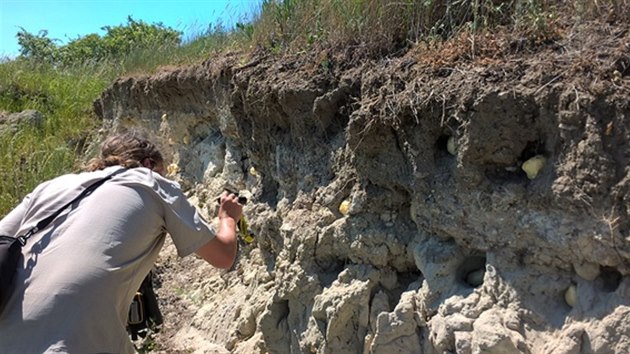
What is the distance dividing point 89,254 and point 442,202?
1.69 m

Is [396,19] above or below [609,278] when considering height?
above

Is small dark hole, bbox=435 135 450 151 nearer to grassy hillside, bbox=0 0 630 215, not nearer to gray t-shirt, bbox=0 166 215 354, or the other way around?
grassy hillside, bbox=0 0 630 215

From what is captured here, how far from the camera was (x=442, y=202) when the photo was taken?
3.08 m

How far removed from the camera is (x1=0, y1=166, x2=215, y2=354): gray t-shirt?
7.62ft

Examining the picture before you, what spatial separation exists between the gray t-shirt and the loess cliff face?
118cm

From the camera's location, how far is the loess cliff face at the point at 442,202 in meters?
2.52

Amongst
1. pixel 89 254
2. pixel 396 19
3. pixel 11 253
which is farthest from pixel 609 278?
pixel 11 253

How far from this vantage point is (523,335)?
2666 millimetres

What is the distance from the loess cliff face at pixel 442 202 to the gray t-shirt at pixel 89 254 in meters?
1.18

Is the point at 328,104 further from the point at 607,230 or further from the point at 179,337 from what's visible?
the point at 179,337

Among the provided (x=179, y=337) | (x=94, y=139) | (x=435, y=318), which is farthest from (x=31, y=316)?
(x=94, y=139)

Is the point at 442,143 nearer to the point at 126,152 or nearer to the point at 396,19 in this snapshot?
the point at 396,19

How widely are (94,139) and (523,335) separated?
29.7ft

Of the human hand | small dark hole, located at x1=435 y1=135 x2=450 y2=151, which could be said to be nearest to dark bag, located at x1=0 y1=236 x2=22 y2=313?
the human hand
